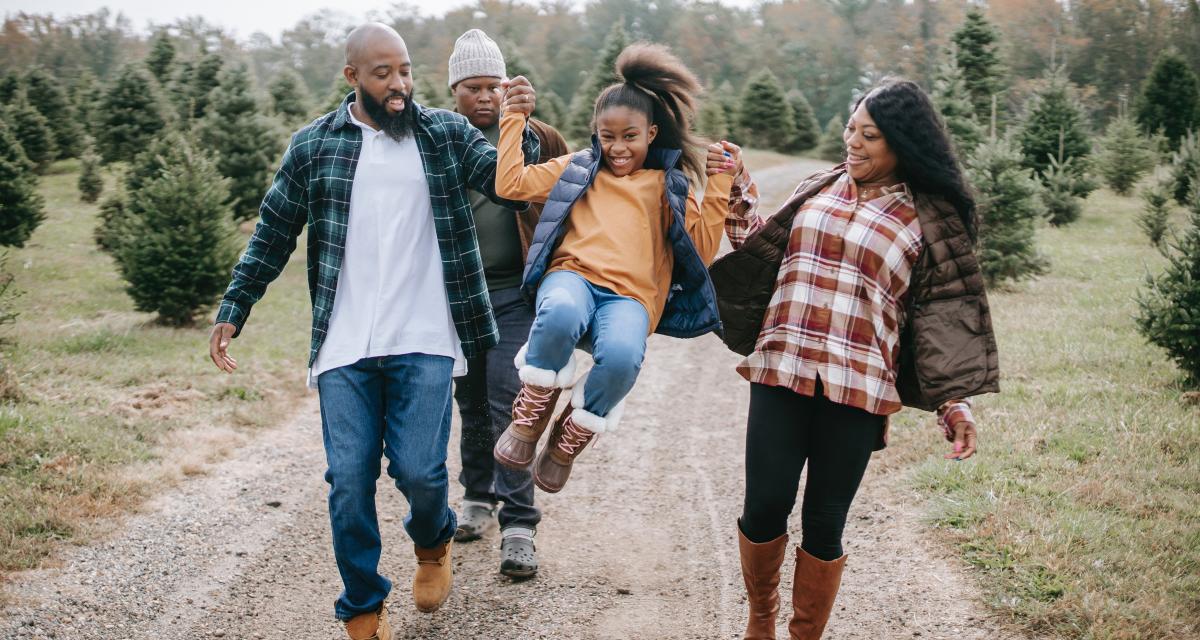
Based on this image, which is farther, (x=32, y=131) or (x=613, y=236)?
(x=32, y=131)

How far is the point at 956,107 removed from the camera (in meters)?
18.2

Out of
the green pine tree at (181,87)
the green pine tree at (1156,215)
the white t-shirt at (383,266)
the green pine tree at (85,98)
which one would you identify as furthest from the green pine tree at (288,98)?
the white t-shirt at (383,266)

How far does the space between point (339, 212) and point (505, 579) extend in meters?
2.34

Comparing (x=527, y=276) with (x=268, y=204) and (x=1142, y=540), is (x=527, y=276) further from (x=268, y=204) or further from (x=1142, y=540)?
(x=1142, y=540)

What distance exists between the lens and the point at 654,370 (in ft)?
33.8

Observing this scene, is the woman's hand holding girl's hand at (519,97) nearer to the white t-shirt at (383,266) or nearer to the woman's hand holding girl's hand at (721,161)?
the white t-shirt at (383,266)

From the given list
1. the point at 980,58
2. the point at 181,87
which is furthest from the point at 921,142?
the point at 181,87

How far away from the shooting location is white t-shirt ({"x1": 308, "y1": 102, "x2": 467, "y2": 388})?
369 centimetres

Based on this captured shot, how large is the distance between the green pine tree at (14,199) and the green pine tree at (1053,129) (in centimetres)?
Result: 2273

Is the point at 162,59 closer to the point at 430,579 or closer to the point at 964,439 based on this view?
the point at 430,579

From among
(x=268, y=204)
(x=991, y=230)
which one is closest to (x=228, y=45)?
(x=991, y=230)

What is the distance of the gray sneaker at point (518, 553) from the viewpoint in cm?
481

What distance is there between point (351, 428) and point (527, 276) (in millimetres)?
1006

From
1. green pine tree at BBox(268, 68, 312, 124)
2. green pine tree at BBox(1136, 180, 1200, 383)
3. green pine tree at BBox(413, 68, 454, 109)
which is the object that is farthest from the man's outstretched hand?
green pine tree at BBox(268, 68, 312, 124)
